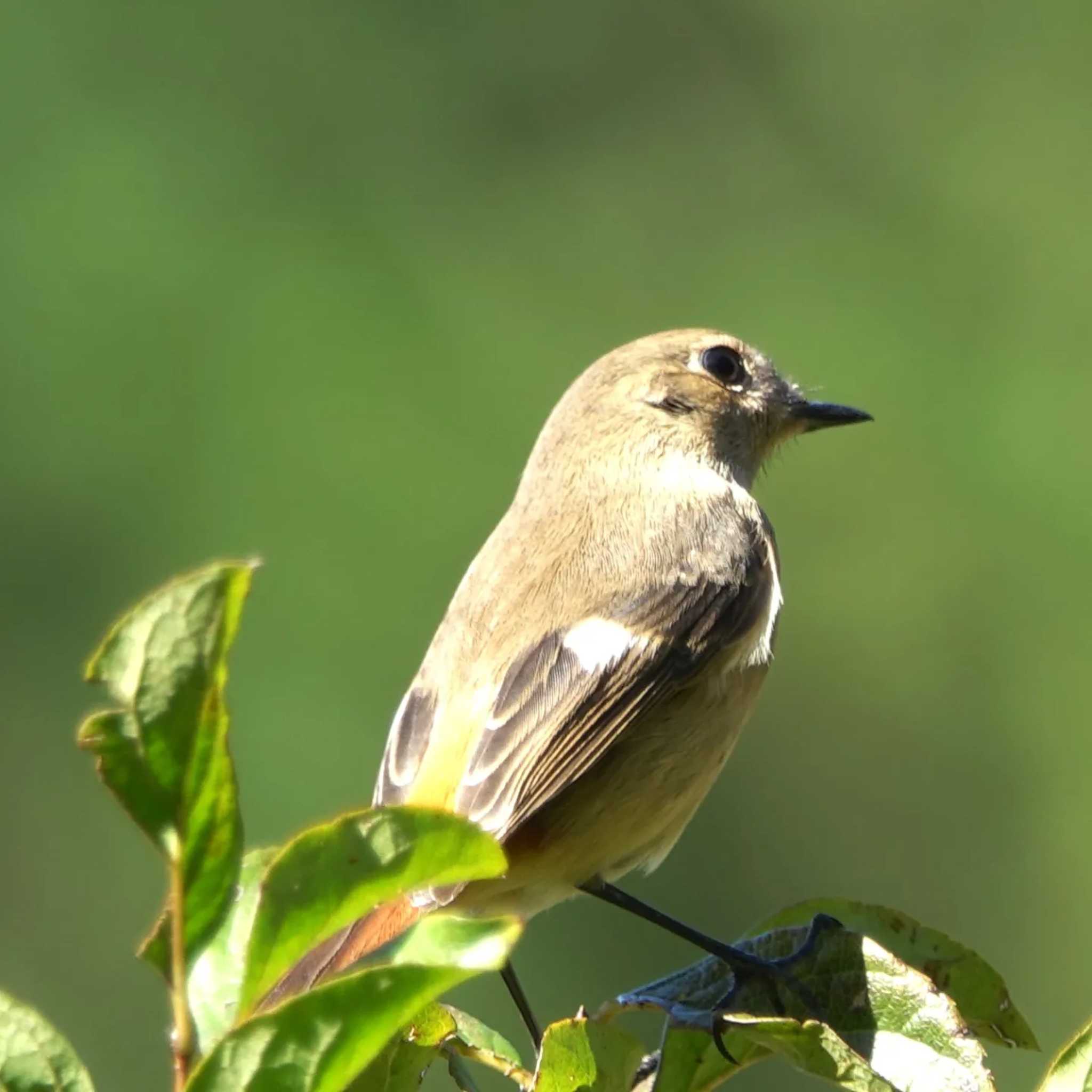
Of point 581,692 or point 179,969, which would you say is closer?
point 179,969

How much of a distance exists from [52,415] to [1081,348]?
220 inches

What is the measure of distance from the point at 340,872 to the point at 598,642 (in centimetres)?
193

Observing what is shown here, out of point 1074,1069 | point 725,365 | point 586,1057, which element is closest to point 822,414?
point 725,365

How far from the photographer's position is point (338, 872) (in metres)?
1.44

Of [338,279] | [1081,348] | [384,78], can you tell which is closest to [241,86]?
[384,78]

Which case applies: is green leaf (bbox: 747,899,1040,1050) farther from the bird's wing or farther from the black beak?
the black beak

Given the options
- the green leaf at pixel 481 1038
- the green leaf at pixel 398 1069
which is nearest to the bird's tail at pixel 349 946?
the green leaf at pixel 481 1038

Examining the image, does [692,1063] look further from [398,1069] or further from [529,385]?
[529,385]

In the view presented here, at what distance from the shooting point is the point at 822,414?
14.3ft

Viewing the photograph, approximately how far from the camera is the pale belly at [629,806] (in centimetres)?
321

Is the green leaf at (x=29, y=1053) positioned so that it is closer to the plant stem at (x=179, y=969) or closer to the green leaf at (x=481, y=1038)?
the plant stem at (x=179, y=969)

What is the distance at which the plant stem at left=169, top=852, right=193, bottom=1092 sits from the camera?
1.43m

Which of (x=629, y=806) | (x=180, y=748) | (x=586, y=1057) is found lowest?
(x=629, y=806)

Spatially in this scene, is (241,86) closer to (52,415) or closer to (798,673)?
(52,415)
